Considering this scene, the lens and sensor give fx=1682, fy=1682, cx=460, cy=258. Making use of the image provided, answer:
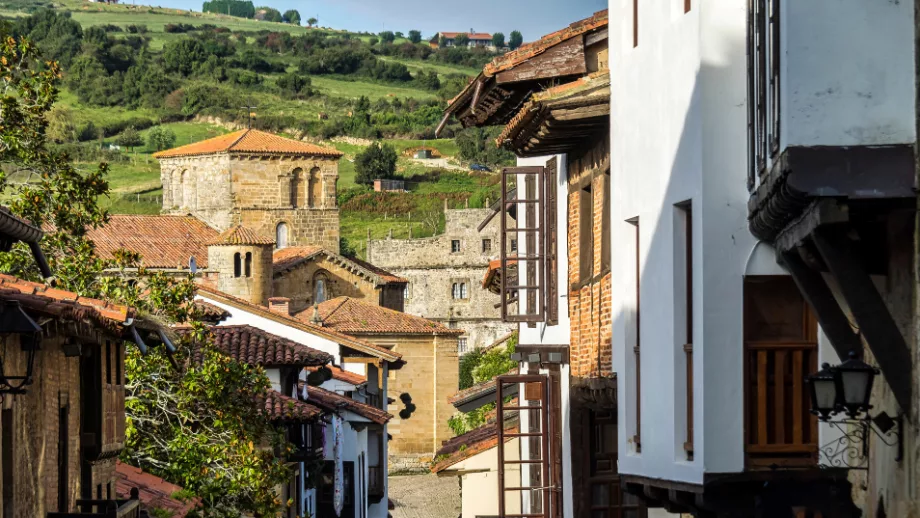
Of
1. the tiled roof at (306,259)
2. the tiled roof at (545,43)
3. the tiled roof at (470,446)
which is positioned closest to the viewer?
the tiled roof at (545,43)

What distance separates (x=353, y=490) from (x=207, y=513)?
20.0 meters

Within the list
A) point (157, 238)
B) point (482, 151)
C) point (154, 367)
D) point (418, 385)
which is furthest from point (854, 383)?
point (482, 151)

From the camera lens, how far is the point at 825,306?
907 centimetres

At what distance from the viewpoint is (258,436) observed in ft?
73.3

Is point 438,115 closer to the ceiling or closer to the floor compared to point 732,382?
closer to the ceiling

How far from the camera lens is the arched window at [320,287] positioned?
8100 cm

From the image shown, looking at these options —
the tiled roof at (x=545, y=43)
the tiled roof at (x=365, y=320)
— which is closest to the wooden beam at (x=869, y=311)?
the tiled roof at (x=545, y=43)

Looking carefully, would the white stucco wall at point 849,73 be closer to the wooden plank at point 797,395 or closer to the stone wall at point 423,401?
the wooden plank at point 797,395

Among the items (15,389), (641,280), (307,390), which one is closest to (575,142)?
(641,280)

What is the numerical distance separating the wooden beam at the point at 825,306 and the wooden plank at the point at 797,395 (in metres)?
1.07

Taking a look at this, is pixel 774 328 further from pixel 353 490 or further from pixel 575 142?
pixel 353 490

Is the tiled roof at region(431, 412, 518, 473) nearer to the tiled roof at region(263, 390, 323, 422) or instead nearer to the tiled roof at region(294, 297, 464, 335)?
the tiled roof at region(263, 390, 323, 422)

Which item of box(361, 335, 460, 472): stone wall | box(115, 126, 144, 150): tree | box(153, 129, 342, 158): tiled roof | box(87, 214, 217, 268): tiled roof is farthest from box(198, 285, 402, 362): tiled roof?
box(115, 126, 144, 150): tree

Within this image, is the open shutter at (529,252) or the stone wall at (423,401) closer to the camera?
the open shutter at (529,252)
